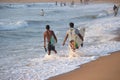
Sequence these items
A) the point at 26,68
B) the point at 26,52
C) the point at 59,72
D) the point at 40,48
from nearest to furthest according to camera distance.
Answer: the point at 59,72 < the point at 26,68 < the point at 26,52 < the point at 40,48

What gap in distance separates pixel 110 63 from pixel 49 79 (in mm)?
2157

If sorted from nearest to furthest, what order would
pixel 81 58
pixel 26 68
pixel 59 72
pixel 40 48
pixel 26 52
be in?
1. pixel 59 72
2. pixel 26 68
3. pixel 81 58
4. pixel 26 52
5. pixel 40 48

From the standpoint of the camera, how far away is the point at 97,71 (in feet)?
31.0

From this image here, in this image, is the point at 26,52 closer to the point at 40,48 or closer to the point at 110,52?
the point at 40,48

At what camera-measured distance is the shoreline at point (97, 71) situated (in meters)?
8.87

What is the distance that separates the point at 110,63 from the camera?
34.0 ft

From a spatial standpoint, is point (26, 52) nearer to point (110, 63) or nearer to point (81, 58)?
point (81, 58)

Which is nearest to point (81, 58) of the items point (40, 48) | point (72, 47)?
point (72, 47)

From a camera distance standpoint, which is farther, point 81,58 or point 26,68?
point 81,58

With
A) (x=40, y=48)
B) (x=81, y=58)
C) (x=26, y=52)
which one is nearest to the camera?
(x=81, y=58)

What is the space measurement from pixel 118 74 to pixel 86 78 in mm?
874

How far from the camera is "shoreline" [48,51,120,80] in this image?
8.87 meters

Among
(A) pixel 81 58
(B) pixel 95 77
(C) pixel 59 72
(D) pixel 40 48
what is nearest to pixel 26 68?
(C) pixel 59 72

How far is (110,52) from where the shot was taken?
1295 cm
